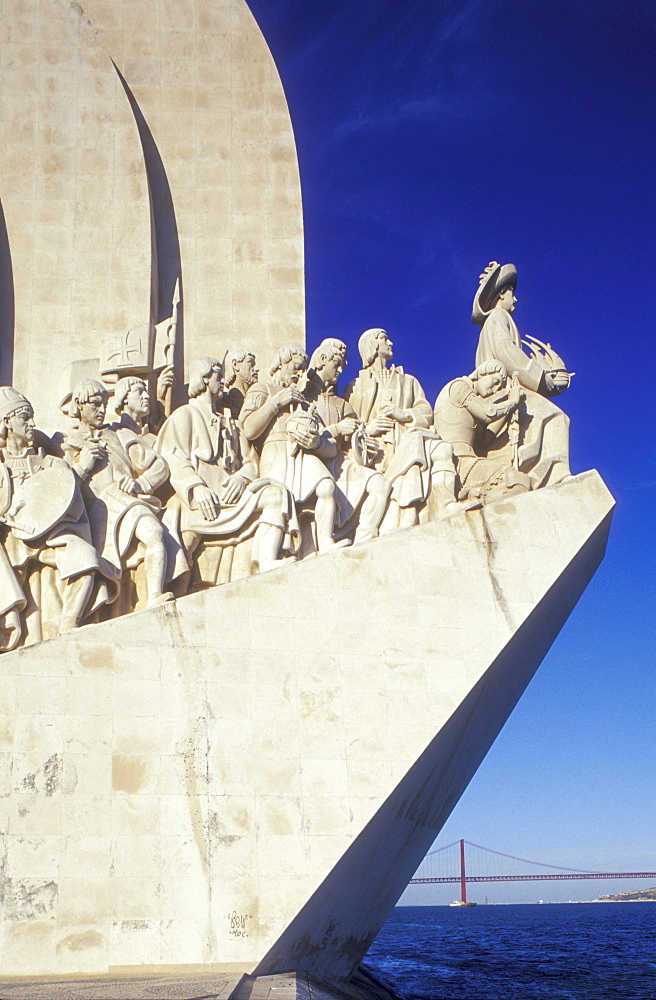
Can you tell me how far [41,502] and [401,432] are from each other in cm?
297

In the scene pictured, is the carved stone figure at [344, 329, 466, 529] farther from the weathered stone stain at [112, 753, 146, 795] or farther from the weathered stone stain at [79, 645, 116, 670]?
the weathered stone stain at [112, 753, 146, 795]

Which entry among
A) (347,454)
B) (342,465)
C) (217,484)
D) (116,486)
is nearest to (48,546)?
(116,486)

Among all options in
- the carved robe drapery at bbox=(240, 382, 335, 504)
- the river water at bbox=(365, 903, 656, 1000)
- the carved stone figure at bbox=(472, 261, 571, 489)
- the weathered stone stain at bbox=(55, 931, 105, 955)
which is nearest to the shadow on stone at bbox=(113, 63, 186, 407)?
the carved robe drapery at bbox=(240, 382, 335, 504)

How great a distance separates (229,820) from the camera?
5.80m

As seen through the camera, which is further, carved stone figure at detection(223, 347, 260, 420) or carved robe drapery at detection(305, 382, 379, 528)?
carved stone figure at detection(223, 347, 260, 420)

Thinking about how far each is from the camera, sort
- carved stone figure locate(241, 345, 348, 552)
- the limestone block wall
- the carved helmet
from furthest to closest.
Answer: the limestone block wall, carved stone figure locate(241, 345, 348, 552), the carved helmet

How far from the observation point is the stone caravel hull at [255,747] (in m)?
5.52

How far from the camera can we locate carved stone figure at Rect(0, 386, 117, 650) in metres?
6.62

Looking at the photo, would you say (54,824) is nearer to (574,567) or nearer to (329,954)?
(329,954)

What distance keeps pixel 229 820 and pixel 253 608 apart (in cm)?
122

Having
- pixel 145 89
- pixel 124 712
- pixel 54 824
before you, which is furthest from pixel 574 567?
pixel 145 89

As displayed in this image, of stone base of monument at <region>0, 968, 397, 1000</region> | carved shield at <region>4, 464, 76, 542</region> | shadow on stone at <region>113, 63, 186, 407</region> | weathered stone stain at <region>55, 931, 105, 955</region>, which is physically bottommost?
stone base of monument at <region>0, 968, 397, 1000</region>

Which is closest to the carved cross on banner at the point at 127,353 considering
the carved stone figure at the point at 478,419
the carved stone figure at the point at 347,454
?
the carved stone figure at the point at 347,454

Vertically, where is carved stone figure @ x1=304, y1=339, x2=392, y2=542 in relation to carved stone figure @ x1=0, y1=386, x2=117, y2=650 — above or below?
→ above
